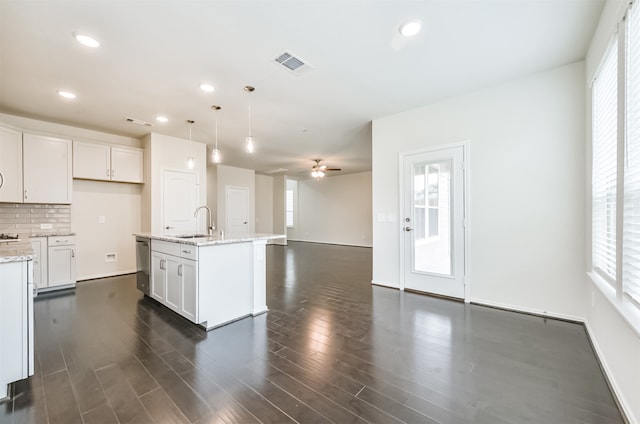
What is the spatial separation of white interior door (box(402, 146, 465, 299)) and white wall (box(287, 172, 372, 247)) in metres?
5.40

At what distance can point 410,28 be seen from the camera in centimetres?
225

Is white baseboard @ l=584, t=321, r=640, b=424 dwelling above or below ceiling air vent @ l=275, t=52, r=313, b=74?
below

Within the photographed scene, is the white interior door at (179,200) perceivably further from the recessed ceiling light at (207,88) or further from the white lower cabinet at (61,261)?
the recessed ceiling light at (207,88)

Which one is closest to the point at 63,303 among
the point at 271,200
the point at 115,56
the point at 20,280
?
the point at 20,280

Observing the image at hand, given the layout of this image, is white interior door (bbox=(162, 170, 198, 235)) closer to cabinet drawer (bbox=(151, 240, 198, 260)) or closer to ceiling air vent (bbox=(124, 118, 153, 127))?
ceiling air vent (bbox=(124, 118, 153, 127))

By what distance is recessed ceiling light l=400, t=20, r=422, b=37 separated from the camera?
219cm

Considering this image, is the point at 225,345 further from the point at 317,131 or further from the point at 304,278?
the point at 317,131

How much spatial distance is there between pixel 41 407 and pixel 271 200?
8938 millimetres

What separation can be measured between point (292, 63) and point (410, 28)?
3.81 feet

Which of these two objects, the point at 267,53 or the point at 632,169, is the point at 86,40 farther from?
the point at 632,169

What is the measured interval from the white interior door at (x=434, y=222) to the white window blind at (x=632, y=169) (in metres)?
1.89

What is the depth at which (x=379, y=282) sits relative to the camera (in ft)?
14.3

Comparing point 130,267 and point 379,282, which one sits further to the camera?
point 130,267

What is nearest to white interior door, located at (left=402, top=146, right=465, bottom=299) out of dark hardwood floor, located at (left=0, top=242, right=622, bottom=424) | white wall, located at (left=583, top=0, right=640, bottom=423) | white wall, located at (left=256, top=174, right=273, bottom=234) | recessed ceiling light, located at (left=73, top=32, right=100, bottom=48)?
dark hardwood floor, located at (left=0, top=242, right=622, bottom=424)
